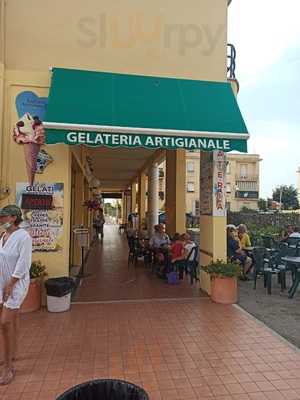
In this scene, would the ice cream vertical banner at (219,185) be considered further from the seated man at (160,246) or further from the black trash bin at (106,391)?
the black trash bin at (106,391)

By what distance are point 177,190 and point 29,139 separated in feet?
19.0

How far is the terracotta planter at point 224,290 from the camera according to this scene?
6.23 meters

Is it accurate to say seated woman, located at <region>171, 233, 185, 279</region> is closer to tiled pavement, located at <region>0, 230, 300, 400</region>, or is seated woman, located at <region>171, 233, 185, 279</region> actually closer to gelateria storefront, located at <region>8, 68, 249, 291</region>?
gelateria storefront, located at <region>8, 68, 249, 291</region>

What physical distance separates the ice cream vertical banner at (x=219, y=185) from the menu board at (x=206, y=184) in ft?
0.41

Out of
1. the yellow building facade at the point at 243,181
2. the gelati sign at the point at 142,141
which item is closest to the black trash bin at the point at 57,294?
the gelati sign at the point at 142,141

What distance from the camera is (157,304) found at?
6.18 metres

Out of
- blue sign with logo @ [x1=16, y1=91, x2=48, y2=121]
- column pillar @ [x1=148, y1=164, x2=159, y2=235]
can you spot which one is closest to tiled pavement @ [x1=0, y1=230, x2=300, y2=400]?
blue sign with logo @ [x1=16, y1=91, x2=48, y2=121]

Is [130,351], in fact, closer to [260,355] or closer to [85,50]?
[260,355]

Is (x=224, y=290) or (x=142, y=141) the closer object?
(x=142, y=141)

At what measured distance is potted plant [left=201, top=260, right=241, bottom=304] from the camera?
6.23 metres

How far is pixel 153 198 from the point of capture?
14.6m

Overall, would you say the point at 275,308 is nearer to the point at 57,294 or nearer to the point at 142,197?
the point at 57,294

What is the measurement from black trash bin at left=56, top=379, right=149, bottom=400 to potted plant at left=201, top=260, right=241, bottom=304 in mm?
3847

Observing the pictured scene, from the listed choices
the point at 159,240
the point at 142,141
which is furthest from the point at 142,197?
the point at 142,141
